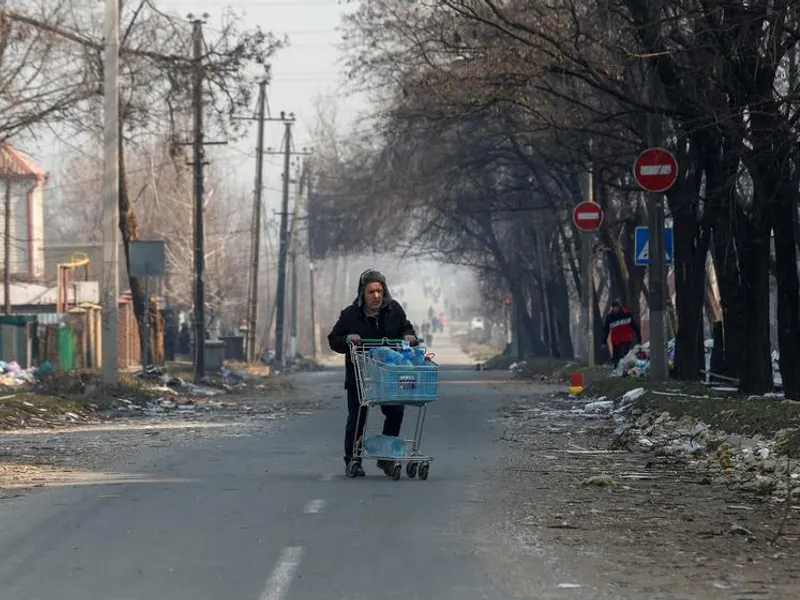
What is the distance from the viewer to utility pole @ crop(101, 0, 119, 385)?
29.0 meters

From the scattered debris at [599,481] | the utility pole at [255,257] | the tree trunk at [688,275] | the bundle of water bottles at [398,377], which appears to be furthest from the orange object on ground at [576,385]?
the utility pole at [255,257]

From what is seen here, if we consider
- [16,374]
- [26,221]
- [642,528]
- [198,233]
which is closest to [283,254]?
[26,221]

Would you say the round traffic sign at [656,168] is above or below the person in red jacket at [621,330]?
above

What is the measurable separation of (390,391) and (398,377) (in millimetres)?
144

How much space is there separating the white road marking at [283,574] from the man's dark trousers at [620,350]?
2707cm

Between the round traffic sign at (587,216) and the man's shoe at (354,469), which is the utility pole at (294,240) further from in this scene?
the man's shoe at (354,469)

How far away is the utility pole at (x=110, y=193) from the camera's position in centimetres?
2900

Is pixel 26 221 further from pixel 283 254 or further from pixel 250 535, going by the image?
pixel 250 535

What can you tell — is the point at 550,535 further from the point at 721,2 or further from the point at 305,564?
the point at 721,2

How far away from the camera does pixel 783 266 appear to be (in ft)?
72.0

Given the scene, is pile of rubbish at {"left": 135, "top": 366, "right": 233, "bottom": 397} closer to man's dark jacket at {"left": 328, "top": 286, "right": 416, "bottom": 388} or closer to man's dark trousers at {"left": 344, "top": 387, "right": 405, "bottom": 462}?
man's dark trousers at {"left": 344, "top": 387, "right": 405, "bottom": 462}

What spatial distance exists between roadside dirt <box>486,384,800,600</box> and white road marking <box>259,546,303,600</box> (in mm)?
1274

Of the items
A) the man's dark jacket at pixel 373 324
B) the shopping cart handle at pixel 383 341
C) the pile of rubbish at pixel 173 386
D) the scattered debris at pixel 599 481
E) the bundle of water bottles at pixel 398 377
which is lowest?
the pile of rubbish at pixel 173 386

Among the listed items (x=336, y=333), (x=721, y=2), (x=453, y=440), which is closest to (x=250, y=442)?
(x=453, y=440)
